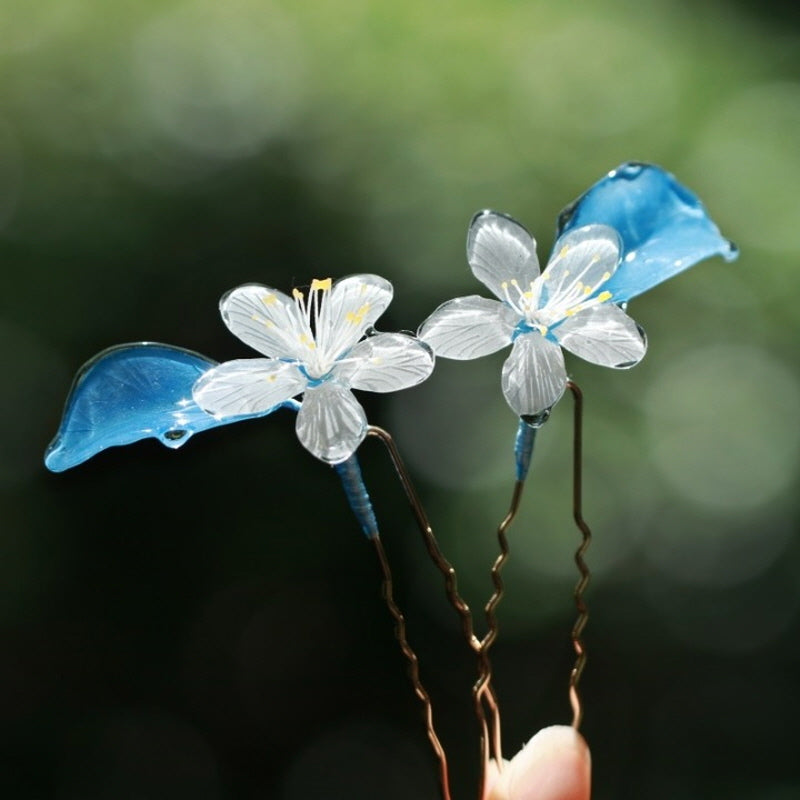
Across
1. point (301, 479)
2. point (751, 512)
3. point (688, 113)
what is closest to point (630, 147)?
point (688, 113)

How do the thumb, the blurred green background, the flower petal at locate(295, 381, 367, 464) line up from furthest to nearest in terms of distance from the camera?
the blurred green background → the thumb → the flower petal at locate(295, 381, 367, 464)

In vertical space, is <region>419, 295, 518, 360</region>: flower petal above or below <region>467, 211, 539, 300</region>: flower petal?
below

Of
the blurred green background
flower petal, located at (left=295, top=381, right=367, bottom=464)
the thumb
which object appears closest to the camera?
flower petal, located at (left=295, top=381, right=367, bottom=464)

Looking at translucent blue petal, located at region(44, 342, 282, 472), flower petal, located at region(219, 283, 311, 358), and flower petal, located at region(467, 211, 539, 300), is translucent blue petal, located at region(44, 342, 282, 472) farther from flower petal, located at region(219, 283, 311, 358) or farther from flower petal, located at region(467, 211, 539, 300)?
flower petal, located at region(467, 211, 539, 300)

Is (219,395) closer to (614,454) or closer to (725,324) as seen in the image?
(614,454)

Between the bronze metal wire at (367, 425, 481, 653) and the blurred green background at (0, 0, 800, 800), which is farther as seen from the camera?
the blurred green background at (0, 0, 800, 800)

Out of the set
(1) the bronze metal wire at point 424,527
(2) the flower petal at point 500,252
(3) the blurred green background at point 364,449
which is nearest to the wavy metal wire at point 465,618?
(1) the bronze metal wire at point 424,527

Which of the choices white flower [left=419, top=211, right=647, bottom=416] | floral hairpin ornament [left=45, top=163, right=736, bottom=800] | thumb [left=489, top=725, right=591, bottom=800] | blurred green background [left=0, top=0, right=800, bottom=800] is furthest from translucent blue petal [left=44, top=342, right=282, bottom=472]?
blurred green background [left=0, top=0, right=800, bottom=800]
